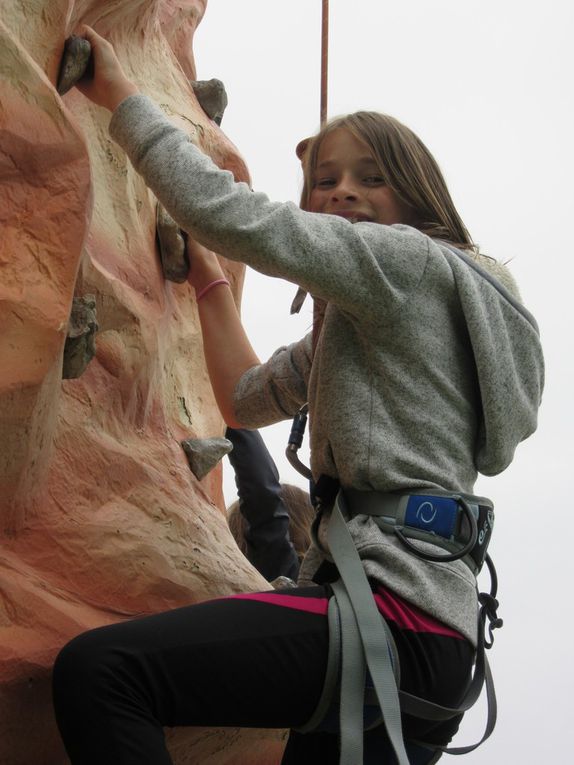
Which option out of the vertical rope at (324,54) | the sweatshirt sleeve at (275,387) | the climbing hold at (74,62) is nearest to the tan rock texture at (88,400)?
the climbing hold at (74,62)

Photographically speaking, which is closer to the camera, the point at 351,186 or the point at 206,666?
the point at 206,666

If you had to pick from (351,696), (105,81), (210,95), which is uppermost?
(210,95)

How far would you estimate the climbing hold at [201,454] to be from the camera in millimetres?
2631

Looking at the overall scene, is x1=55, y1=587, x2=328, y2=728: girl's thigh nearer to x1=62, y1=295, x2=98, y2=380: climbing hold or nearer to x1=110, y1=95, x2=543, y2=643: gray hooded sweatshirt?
x1=110, y1=95, x2=543, y2=643: gray hooded sweatshirt

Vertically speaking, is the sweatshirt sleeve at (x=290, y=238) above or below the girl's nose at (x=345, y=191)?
below

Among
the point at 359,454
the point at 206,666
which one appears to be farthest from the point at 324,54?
the point at 206,666

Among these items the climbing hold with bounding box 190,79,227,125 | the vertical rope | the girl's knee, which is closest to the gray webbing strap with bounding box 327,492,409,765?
the girl's knee

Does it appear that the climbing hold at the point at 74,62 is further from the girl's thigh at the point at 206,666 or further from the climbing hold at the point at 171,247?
the girl's thigh at the point at 206,666

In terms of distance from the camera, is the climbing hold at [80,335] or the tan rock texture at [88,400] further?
the climbing hold at [80,335]

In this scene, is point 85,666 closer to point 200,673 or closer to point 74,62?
point 200,673

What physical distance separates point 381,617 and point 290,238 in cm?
62

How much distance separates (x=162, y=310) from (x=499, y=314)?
0.95 m

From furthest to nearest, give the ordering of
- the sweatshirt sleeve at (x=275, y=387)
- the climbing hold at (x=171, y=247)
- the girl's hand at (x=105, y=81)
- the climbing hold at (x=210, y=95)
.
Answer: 1. the climbing hold at (x=210, y=95)
2. the climbing hold at (x=171, y=247)
3. the sweatshirt sleeve at (x=275, y=387)
4. the girl's hand at (x=105, y=81)

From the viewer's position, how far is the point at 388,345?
1.87m
